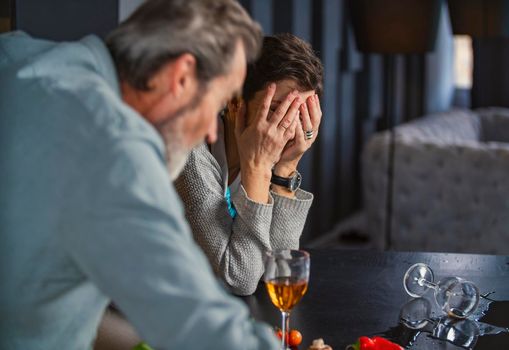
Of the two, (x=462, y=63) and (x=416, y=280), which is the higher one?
(x=416, y=280)

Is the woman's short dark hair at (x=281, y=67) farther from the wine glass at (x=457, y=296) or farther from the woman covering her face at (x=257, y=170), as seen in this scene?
the wine glass at (x=457, y=296)

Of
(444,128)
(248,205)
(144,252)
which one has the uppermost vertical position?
(144,252)

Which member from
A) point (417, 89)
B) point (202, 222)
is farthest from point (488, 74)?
point (202, 222)

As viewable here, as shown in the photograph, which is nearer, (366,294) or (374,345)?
(374,345)

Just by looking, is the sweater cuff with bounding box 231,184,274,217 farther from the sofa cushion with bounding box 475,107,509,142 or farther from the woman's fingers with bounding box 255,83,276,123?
the sofa cushion with bounding box 475,107,509,142

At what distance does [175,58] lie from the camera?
1.10 m

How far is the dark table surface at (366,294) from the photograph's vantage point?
158 cm

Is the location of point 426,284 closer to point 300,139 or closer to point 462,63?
point 300,139

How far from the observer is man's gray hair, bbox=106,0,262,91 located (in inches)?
43.4

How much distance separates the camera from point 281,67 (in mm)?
1989

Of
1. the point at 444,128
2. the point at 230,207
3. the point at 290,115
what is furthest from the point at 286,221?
the point at 444,128

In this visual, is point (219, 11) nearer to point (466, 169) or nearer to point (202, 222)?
point (202, 222)

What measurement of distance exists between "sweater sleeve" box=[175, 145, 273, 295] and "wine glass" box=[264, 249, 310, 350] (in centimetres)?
37

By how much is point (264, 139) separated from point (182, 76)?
2.86 feet
